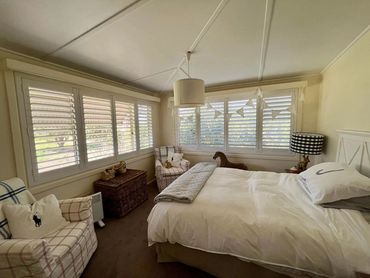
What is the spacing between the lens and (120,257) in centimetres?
179

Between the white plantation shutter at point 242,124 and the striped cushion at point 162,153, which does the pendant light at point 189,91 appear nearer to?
the white plantation shutter at point 242,124

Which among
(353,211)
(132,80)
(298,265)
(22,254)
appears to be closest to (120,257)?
(22,254)

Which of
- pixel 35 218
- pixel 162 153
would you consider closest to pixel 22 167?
pixel 35 218

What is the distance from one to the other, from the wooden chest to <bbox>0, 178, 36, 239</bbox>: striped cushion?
909 mm

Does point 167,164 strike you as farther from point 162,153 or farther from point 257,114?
point 257,114

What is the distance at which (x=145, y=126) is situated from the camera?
383cm

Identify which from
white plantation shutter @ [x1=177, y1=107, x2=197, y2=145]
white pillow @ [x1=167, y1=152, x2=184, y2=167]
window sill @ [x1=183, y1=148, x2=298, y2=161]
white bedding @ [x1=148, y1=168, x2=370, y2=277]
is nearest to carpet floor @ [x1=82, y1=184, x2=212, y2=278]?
white bedding @ [x1=148, y1=168, x2=370, y2=277]

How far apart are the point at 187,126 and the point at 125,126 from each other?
147cm

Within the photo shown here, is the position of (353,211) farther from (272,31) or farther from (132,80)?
(132,80)

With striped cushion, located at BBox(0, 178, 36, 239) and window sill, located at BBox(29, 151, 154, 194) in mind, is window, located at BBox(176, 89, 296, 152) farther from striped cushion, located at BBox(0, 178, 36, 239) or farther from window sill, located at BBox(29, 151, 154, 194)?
striped cushion, located at BBox(0, 178, 36, 239)

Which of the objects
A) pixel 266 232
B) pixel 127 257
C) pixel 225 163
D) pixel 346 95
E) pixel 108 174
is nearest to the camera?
pixel 266 232

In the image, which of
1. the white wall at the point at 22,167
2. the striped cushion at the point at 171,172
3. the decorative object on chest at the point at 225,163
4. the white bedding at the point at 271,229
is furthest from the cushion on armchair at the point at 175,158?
the white bedding at the point at 271,229

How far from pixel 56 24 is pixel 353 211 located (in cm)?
286

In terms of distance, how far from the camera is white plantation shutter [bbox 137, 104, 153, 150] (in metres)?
3.68
